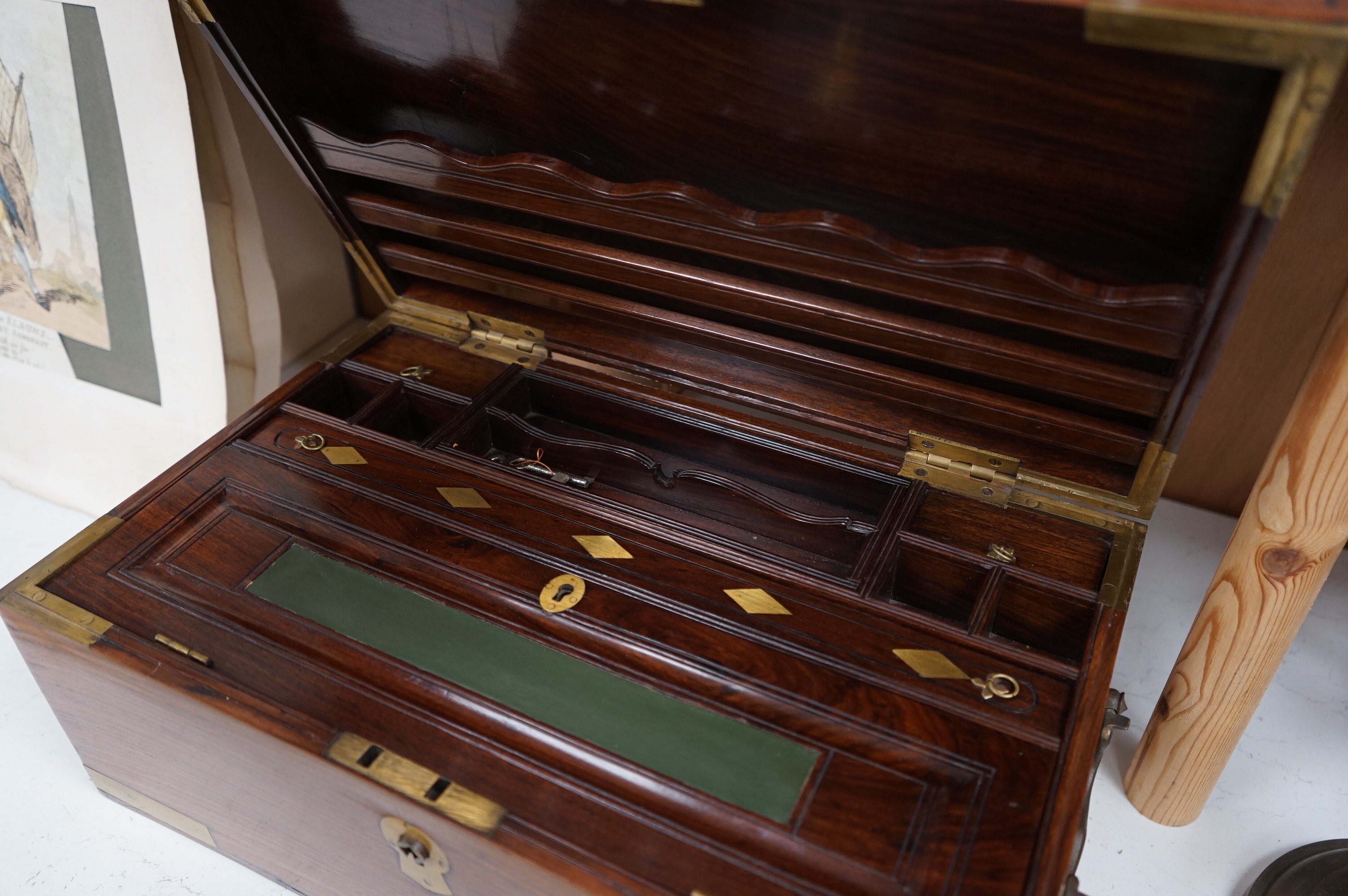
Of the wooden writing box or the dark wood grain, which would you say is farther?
the dark wood grain

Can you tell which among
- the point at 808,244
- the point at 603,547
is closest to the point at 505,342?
the point at 603,547

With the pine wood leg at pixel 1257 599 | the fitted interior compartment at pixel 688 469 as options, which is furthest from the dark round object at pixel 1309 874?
the fitted interior compartment at pixel 688 469

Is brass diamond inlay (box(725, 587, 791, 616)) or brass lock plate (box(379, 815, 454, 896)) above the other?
brass diamond inlay (box(725, 587, 791, 616))

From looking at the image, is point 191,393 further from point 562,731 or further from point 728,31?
point 728,31

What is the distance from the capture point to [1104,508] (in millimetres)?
1411

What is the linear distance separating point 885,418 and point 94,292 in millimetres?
1651

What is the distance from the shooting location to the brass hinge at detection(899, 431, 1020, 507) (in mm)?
1464

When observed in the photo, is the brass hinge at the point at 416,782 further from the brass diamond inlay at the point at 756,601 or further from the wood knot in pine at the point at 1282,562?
the wood knot in pine at the point at 1282,562

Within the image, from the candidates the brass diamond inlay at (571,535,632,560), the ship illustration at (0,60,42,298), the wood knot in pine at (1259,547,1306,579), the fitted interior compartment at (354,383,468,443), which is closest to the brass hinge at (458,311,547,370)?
the fitted interior compartment at (354,383,468,443)

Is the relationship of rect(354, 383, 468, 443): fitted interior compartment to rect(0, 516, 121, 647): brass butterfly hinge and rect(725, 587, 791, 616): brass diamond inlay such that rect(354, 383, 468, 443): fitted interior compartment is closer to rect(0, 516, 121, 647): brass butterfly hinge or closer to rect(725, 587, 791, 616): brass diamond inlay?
rect(0, 516, 121, 647): brass butterfly hinge

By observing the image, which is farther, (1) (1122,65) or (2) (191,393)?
(2) (191,393)

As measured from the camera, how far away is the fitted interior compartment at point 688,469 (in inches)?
61.6

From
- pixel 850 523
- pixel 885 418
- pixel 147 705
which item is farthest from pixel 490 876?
pixel 885 418

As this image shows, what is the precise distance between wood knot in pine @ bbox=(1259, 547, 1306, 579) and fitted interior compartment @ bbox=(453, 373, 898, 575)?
0.51m
